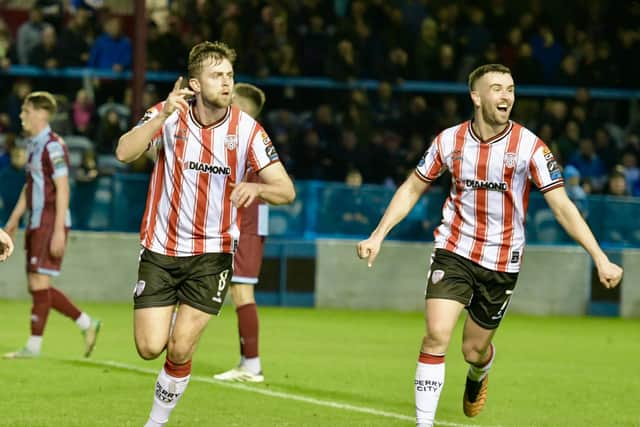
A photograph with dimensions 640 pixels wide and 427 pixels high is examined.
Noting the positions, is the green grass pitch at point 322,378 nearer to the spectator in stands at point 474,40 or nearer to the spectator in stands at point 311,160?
the spectator in stands at point 311,160

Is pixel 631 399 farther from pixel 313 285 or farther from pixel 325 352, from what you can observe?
pixel 313 285

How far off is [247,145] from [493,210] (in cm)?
148

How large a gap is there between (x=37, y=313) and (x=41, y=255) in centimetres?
49

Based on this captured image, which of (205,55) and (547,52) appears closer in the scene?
(205,55)

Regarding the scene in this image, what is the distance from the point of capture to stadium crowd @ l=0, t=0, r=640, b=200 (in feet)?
59.8

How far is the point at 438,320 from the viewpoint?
280 inches

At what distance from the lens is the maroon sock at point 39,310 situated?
422 inches

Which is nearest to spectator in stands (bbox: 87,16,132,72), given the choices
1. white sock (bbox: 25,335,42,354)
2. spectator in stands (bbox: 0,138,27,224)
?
spectator in stands (bbox: 0,138,27,224)

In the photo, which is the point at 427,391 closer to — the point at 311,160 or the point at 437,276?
the point at 437,276

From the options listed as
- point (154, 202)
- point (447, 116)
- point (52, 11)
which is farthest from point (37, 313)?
point (52, 11)

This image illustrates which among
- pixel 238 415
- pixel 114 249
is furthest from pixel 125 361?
pixel 114 249

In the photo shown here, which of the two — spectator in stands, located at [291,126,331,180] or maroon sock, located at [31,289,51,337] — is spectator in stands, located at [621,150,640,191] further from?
maroon sock, located at [31,289,51,337]

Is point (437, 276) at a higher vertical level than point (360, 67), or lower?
lower

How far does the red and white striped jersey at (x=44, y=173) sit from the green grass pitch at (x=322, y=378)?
3.88 ft
